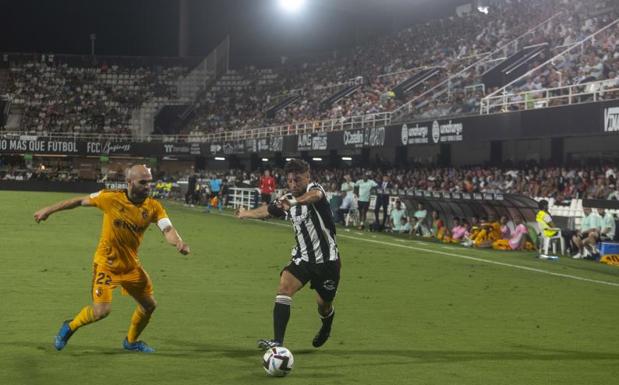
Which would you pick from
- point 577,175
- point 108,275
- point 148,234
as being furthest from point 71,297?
point 577,175

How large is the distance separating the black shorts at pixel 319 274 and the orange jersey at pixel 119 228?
135 cm

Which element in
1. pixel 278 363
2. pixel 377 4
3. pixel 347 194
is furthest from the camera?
pixel 377 4

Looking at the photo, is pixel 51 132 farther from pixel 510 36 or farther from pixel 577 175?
pixel 577 175

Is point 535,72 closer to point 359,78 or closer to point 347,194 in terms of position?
point 347,194

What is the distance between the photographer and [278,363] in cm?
739

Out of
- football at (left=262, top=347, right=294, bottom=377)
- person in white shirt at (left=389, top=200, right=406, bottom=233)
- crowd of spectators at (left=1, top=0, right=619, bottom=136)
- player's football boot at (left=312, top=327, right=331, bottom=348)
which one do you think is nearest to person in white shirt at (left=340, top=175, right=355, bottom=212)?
person in white shirt at (left=389, top=200, right=406, bottom=233)

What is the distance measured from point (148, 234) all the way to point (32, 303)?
1384 cm

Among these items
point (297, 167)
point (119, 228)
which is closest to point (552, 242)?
point (297, 167)

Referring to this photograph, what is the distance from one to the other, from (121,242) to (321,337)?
7.30ft

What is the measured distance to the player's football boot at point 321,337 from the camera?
8.77 metres

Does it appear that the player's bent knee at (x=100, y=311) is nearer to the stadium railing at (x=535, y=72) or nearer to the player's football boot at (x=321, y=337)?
the player's football boot at (x=321, y=337)

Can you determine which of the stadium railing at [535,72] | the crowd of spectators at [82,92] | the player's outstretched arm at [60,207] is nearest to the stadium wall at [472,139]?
the stadium railing at [535,72]

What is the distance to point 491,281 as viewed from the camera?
52.5 feet

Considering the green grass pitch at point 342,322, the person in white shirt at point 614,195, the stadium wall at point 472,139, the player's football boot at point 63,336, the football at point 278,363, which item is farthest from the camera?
the stadium wall at point 472,139
